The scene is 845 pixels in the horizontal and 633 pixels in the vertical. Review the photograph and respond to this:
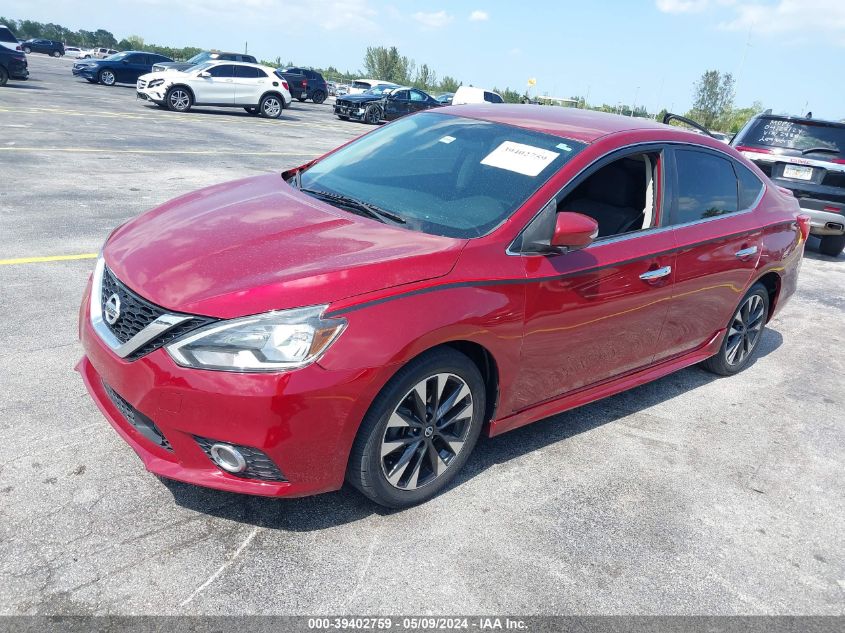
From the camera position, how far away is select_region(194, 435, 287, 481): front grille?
9.27 feet

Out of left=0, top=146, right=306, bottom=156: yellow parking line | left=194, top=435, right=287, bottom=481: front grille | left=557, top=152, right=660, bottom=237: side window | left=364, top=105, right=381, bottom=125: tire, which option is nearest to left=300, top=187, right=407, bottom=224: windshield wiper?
left=557, top=152, right=660, bottom=237: side window

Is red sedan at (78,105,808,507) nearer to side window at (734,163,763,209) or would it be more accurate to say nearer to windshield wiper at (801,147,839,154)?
side window at (734,163,763,209)

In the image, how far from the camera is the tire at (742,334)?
17.2 feet

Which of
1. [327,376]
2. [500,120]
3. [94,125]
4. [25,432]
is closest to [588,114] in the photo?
[500,120]

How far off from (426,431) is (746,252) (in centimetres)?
283

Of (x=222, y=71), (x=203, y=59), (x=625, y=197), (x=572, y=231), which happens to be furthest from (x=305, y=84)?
(x=572, y=231)

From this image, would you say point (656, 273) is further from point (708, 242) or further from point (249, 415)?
point (249, 415)

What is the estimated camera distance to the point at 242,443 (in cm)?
279

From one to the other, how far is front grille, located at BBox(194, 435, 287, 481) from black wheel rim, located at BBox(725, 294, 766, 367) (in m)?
3.61

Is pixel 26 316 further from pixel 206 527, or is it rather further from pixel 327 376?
pixel 327 376

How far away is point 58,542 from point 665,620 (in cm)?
236

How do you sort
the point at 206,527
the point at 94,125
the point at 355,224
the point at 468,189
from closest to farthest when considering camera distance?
the point at 206,527 → the point at 355,224 → the point at 468,189 → the point at 94,125

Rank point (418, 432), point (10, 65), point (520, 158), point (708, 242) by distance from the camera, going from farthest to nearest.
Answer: point (10, 65), point (708, 242), point (520, 158), point (418, 432)

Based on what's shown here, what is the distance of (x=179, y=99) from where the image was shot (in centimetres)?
2286
